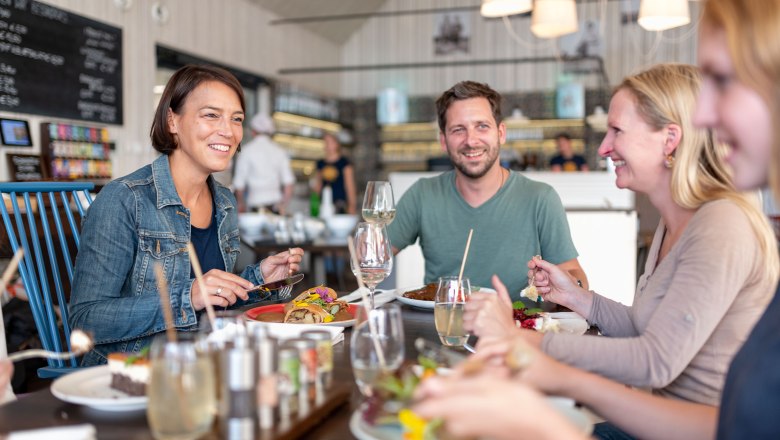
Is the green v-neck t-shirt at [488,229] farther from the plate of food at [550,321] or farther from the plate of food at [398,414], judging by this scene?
the plate of food at [398,414]

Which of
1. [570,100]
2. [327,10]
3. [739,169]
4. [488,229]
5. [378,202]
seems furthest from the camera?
[327,10]

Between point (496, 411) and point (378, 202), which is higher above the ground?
point (378, 202)

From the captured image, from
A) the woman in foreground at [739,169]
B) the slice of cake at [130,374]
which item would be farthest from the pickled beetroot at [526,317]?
the slice of cake at [130,374]

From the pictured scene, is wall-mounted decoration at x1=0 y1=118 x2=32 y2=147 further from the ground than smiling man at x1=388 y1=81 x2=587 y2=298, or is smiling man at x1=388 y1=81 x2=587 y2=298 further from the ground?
wall-mounted decoration at x1=0 y1=118 x2=32 y2=147

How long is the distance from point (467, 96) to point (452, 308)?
4.91 feet

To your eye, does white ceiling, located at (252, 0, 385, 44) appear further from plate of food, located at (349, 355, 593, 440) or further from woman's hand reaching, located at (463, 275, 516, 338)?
plate of food, located at (349, 355, 593, 440)

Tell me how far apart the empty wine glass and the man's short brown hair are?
117 centimetres

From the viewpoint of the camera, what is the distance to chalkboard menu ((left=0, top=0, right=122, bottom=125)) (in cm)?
548

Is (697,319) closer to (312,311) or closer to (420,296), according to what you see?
(312,311)

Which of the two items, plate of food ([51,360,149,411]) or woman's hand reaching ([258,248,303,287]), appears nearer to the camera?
plate of food ([51,360,149,411])

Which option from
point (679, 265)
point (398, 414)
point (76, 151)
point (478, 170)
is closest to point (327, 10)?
point (76, 151)

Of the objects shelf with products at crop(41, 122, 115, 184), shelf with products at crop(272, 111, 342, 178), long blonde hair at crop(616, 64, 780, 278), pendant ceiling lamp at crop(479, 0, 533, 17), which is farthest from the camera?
shelf with products at crop(272, 111, 342, 178)

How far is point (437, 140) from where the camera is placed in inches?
447

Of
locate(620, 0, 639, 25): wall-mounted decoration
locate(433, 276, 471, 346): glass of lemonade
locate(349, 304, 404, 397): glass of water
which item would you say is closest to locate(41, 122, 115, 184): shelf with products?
locate(433, 276, 471, 346): glass of lemonade
